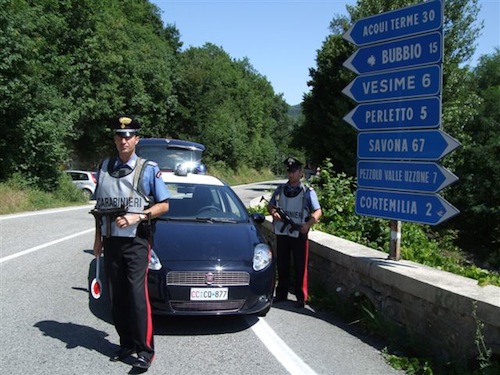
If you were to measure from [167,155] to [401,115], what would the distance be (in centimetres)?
920

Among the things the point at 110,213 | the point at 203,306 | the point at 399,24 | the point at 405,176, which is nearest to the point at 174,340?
the point at 203,306

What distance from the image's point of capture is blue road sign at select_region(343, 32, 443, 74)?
5.26m

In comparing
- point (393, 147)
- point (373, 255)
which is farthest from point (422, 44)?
point (373, 255)

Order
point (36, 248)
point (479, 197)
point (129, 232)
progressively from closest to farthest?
point (129, 232)
point (36, 248)
point (479, 197)

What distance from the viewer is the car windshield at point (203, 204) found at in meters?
6.22

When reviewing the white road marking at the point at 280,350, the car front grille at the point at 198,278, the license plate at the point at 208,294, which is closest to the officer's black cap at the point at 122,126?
the car front grille at the point at 198,278

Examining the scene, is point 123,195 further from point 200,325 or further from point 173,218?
point 173,218

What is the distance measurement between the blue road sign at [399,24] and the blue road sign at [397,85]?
42 centimetres

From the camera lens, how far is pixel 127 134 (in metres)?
4.19

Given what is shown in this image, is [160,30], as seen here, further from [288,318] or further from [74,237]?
[288,318]

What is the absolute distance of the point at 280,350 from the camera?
458 centimetres

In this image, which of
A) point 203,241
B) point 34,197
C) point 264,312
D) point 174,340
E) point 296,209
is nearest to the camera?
point 174,340

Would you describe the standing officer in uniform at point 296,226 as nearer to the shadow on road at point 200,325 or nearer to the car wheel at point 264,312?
the car wheel at point 264,312

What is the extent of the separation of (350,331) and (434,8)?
350 centimetres
